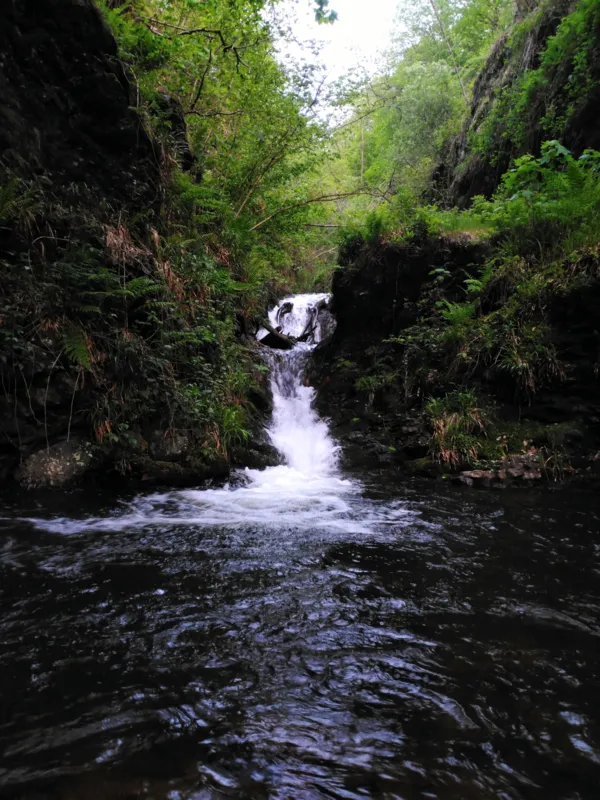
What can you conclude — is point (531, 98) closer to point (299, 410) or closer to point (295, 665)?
point (299, 410)

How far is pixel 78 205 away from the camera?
611 centimetres

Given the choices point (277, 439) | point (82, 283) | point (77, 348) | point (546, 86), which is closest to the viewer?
point (77, 348)

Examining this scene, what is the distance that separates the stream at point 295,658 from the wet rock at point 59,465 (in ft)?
1.52

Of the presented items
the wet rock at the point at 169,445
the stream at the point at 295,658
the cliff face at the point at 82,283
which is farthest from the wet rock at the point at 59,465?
the wet rock at the point at 169,445

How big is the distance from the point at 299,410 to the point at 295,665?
799 centimetres

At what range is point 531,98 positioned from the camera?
973 centimetres

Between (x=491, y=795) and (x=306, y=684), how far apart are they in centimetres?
88

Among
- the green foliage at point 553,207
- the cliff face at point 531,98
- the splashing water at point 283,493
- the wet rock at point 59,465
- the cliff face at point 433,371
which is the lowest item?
the splashing water at point 283,493

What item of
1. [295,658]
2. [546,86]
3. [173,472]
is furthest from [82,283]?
[546,86]

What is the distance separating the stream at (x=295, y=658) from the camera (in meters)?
1.70

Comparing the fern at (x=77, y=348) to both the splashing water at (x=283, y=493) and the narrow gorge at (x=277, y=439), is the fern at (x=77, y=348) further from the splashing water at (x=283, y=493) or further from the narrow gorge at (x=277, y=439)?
the splashing water at (x=283, y=493)

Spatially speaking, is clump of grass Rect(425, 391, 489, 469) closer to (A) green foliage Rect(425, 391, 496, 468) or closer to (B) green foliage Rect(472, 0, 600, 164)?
(A) green foliage Rect(425, 391, 496, 468)

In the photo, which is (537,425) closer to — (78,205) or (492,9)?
(78,205)

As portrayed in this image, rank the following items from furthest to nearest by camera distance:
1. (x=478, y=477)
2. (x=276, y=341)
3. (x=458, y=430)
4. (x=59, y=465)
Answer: (x=276, y=341) → (x=458, y=430) → (x=478, y=477) → (x=59, y=465)
